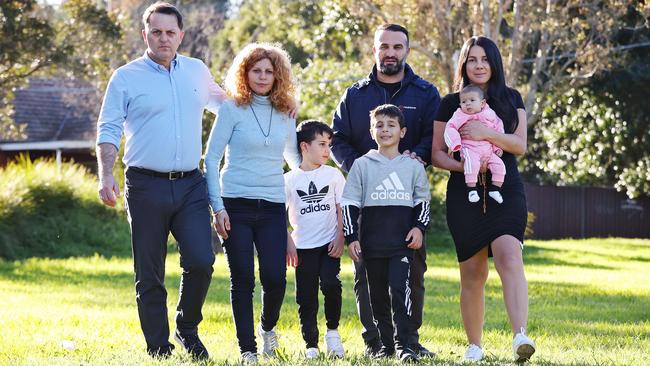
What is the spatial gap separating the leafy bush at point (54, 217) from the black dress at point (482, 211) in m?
13.5

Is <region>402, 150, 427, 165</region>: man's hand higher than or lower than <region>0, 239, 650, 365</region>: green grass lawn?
higher

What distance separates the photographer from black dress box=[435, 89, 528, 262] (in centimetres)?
696

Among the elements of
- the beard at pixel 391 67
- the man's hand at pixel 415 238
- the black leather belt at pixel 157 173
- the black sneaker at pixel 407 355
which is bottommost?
the black sneaker at pixel 407 355

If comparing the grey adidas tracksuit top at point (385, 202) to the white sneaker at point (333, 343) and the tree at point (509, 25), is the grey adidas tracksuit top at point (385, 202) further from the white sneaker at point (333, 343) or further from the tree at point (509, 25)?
the tree at point (509, 25)

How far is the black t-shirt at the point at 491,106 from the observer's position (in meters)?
7.10

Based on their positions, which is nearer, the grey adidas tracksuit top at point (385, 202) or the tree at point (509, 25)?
the grey adidas tracksuit top at point (385, 202)

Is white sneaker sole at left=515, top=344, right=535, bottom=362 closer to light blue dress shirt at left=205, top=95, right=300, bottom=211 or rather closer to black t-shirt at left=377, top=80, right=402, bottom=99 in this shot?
light blue dress shirt at left=205, top=95, right=300, bottom=211

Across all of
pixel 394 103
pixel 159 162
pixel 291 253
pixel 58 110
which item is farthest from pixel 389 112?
pixel 58 110

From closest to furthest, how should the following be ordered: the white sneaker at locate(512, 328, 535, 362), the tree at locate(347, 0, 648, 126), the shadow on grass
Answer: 1. the white sneaker at locate(512, 328, 535, 362)
2. the shadow on grass
3. the tree at locate(347, 0, 648, 126)

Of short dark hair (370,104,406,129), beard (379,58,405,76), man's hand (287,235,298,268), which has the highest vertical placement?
beard (379,58,405,76)

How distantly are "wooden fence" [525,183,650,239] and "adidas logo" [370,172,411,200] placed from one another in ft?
85.0

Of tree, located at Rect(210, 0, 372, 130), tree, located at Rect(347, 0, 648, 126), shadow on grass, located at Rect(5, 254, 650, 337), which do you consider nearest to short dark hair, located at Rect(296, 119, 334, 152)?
shadow on grass, located at Rect(5, 254, 650, 337)

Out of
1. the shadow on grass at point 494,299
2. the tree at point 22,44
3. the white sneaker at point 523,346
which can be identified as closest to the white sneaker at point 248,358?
the white sneaker at point 523,346

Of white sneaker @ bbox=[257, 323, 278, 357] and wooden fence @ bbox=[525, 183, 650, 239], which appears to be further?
wooden fence @ bbox=[525, 183, 650, 239]
